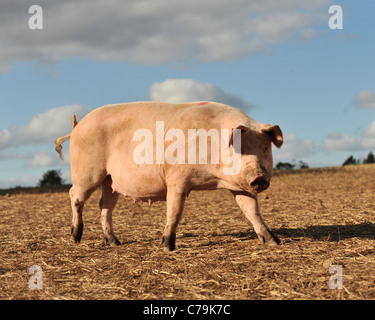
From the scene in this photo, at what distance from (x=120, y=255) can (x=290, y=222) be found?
3.37m

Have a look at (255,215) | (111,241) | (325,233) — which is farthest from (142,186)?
(325,233)

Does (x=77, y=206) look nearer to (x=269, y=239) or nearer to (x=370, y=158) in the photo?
(x=269, y=239)

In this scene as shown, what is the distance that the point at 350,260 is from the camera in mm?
4859

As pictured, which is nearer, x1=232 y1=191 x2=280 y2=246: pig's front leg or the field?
the field

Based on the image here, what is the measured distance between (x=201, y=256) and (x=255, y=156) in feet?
4.15

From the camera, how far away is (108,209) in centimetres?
657

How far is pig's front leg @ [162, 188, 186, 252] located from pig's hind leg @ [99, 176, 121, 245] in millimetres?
1136

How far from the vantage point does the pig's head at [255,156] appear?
17.0ft

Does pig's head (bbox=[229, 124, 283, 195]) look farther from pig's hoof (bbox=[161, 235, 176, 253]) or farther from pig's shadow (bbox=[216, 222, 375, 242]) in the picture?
pig's shadow (bbox=[216, 222, 375, 242])

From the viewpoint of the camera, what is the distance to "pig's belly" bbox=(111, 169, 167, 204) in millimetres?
5812

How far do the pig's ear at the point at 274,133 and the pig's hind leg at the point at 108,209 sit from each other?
2427 mm

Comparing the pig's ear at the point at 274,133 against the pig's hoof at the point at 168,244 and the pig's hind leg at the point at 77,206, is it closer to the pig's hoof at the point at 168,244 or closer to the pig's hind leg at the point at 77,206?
the pig's hoof at the point at 168,244

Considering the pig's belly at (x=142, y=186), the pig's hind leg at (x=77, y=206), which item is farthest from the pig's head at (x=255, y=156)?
the pig's hind leg at (x=77, y=206)

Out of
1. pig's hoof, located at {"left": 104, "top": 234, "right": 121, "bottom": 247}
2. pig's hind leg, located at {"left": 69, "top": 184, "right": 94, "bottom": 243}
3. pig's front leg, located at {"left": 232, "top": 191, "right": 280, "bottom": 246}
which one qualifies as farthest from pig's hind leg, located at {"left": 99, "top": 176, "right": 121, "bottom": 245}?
pig's front leg, located at {"left": 232, "top": 191, "right": 280, "bottom": 246}
